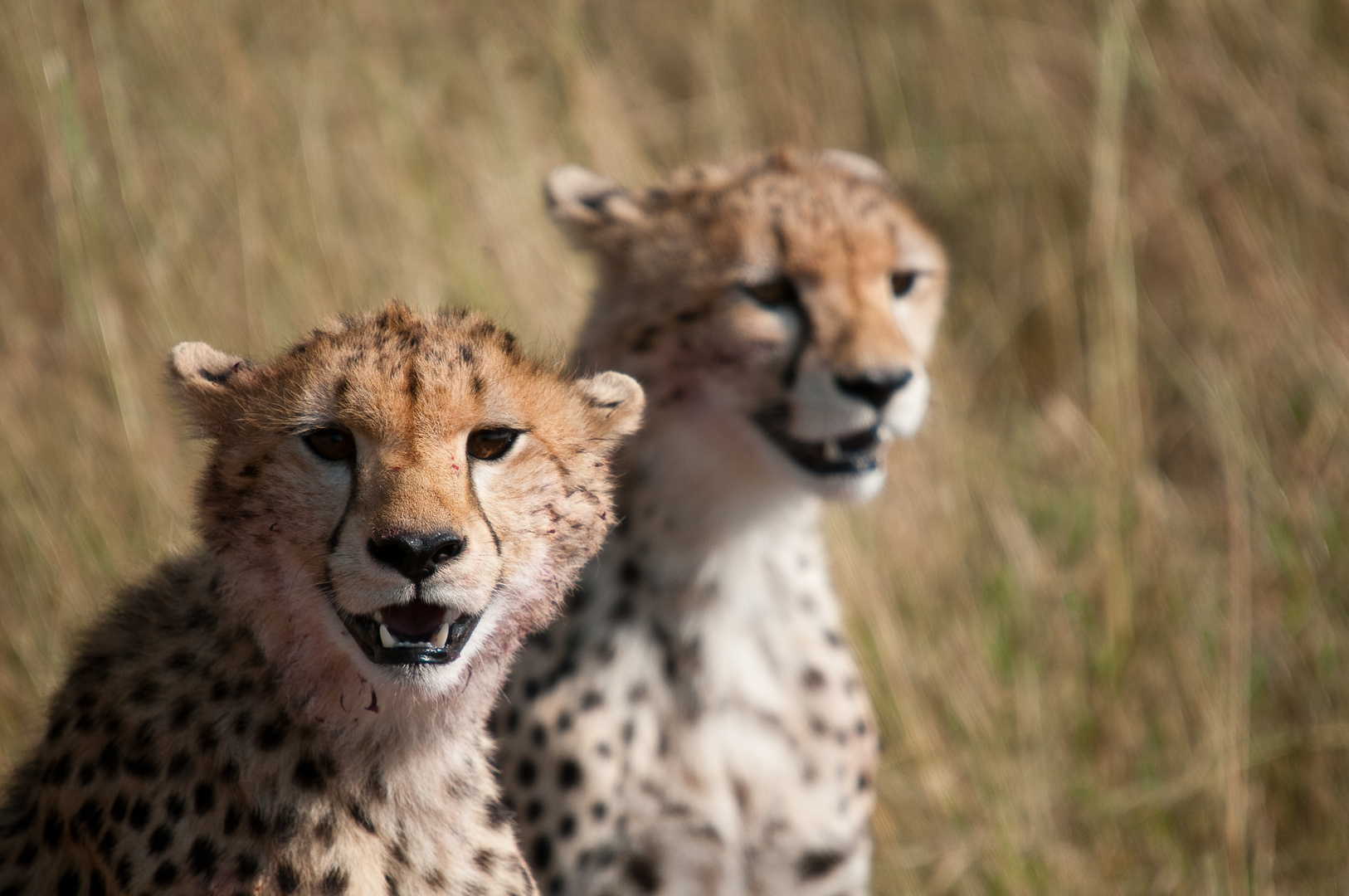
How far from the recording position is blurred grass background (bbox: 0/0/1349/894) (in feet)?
9.78

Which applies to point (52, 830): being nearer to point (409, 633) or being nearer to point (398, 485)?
point (409, 633)

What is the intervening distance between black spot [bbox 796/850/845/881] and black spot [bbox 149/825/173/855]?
1.29 meters

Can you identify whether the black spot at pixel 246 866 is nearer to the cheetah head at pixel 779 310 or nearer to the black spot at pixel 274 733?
the black spot at pixel 274 733

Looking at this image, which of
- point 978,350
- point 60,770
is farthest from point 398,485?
point 978,350

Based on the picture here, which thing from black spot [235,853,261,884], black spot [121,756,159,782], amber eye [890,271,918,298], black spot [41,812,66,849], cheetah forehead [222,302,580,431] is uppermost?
cheetah forehead [222,302,580,431]

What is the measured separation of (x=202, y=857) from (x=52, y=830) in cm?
25

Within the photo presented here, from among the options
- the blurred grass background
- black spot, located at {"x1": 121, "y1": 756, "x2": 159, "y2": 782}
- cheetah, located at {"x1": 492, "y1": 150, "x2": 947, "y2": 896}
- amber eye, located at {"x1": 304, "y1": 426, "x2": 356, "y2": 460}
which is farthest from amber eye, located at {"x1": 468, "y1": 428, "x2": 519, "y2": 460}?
the blurred grass background

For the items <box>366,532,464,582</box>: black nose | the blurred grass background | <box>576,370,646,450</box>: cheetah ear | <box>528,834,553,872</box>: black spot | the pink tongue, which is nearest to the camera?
<box>366,532,464,582</box>: black nose

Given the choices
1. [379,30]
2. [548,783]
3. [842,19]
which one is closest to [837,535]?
[548,783]

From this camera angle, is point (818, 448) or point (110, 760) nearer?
point (110, 760)

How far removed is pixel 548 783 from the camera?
8.35ft

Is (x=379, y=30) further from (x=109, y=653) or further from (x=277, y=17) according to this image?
(x=109, y=653)

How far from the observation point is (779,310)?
2.71 m

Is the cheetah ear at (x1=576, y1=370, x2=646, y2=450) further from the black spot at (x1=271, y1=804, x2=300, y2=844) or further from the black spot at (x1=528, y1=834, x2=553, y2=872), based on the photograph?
the black spot at (x1=528, y1=834, x2=553, y2=872)
